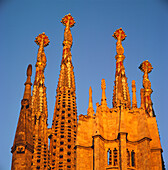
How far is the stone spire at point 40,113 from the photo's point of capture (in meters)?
80.2

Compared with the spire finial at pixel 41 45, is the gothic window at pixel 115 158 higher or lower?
lower

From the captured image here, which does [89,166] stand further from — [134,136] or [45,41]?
→ [45,41]

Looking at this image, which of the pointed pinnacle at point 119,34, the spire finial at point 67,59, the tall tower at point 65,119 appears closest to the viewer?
the tall tower at point 65,119

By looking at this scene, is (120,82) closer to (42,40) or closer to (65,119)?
(65,119)

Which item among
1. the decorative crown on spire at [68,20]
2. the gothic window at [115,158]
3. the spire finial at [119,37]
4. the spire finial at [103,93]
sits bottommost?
the gothic window at [115,158]

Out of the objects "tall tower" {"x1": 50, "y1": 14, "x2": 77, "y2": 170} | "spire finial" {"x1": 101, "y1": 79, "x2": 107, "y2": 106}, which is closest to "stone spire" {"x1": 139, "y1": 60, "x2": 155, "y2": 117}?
"tall tower" {"x1": 50, "y1": 14, "x2": 77, "y2": 170}

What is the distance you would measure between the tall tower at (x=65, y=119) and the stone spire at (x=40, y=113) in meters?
1.03

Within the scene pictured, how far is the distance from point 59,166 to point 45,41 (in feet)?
69.5

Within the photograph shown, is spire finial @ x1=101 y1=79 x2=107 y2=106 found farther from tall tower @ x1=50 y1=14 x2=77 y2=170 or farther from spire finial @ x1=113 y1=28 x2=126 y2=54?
tall tower @ x1=50 y1=14 x2=77 y2=170

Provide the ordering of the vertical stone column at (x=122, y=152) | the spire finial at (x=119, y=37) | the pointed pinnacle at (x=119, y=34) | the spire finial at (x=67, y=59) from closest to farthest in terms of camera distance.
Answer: the vertical stone column at (x=122, y=152), the spire finial at (x=119, y=37), the pointed pinnacle at (x=119, y=34), the spire finial at (x=67, y=59)

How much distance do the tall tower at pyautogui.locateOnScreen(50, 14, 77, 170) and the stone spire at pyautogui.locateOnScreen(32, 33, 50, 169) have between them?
3.38ft

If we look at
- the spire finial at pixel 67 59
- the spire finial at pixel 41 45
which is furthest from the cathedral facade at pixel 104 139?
the spire finial at pixel 41 45

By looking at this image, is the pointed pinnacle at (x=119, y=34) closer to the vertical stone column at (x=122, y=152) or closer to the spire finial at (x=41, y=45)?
the spire finial at (x=41, y=45)

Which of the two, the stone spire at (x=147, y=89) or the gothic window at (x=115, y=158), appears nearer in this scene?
the gothic window at (x=115, y=158)
